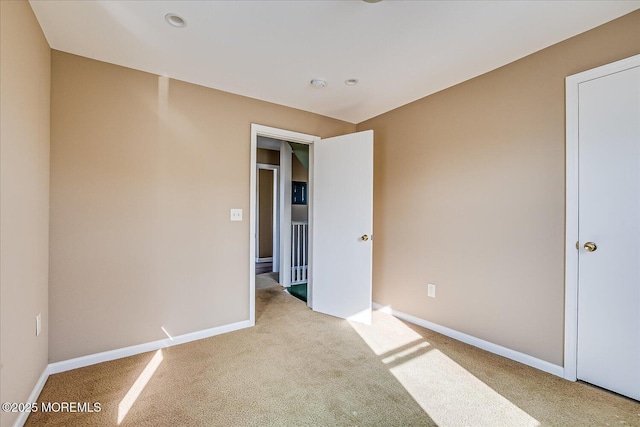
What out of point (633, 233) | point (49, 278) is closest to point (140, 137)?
point (49, 278)

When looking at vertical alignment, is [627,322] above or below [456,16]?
below

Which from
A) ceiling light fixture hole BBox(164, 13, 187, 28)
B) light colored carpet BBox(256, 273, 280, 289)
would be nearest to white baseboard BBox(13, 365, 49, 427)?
ceiling light fixture hole BBox(164, 13, 187, 28)

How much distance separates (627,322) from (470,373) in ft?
3.27

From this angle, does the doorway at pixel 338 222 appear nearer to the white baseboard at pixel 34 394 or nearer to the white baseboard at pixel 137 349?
the white baseboard at pixel 137 349

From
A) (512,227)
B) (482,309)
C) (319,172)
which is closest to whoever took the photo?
(512,227)

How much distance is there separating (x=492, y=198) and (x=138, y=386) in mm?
3053

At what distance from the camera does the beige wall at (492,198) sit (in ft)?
6.57

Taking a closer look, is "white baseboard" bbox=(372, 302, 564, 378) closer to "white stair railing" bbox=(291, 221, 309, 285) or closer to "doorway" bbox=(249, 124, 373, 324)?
"doorway" bbox=(249, 124, 373, 324)

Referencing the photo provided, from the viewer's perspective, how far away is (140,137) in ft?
7.74

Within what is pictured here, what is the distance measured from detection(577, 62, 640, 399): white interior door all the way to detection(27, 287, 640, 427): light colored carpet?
0.21m

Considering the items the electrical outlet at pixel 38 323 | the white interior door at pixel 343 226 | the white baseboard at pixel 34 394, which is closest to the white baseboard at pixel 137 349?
the white baseboard at pixel 34 394

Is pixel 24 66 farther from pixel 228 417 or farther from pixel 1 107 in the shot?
pixel 228 417

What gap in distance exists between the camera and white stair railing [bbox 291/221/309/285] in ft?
15.1

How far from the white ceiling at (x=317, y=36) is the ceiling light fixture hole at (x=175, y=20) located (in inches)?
1.4
